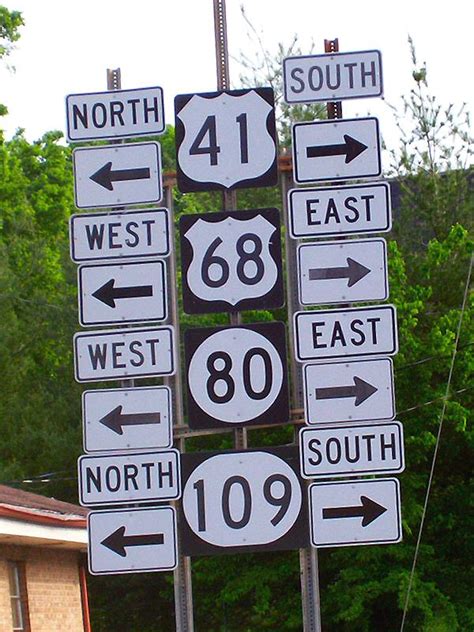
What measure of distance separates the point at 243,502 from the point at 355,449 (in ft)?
2.72

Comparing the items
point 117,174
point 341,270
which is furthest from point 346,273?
point 117,174

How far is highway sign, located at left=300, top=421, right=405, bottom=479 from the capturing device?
9.18m

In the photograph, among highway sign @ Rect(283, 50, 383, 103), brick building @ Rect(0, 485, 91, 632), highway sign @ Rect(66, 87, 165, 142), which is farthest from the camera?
brick building @ Rect(0, 485, 91, 632)

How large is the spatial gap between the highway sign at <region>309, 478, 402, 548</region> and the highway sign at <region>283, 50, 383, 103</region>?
2.63 meters

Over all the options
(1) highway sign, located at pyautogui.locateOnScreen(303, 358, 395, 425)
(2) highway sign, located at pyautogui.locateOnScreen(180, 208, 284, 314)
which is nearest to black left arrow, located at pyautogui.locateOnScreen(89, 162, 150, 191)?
(2) highway sign, located at pyautogui.locateOnScreen(180, 208, 284, 314)

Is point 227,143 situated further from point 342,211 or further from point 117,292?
point 117,292

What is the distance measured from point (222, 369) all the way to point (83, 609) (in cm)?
1210

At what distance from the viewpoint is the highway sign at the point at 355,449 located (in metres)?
9.18

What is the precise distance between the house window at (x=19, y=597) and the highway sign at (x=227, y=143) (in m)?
9.46

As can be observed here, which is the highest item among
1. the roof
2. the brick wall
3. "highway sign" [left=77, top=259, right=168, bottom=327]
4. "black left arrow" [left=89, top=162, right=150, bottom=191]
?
"black left arrow" [left=89, top=162, right=150, bottom=191]

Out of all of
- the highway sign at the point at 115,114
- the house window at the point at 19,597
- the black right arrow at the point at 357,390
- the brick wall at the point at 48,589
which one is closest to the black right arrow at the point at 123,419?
the black right arrow at the point at 357,390

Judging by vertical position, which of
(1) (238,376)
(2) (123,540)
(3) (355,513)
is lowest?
(2) (123,540)

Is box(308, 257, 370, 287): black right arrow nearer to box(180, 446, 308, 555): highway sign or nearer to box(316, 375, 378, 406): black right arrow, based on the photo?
box(316, 375, 378, 406): black right arrow

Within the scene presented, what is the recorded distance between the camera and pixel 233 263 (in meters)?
9.48
